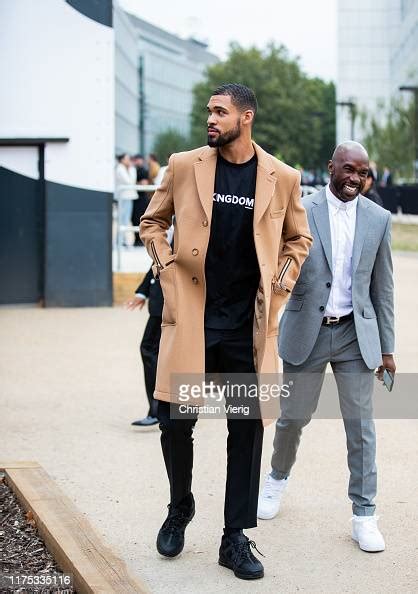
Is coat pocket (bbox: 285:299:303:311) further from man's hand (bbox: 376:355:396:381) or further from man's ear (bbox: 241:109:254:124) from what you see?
man's ear (bbox: 241:109:254:124)

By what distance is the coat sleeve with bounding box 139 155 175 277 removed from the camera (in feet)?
17.9

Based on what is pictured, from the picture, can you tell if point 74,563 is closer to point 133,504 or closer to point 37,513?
point 37,513

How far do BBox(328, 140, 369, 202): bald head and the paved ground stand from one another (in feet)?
5.24

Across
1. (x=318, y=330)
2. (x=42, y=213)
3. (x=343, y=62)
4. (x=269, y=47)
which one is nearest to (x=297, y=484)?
(x=318, y=330)

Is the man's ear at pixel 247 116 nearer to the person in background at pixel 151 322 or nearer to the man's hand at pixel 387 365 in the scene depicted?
the man's hand at pixel 387 365

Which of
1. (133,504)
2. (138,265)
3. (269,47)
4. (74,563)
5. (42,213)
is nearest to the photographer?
(74,563)

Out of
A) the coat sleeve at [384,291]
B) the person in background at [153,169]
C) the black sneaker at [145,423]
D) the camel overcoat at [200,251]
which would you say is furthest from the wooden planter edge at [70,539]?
the person in background at [153,169]

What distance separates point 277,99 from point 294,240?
104 metres

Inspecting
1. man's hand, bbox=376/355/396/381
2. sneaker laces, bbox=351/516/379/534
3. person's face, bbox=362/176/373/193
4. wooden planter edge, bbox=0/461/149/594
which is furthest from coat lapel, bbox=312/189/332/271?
person's face, bbox=362/176/373/193

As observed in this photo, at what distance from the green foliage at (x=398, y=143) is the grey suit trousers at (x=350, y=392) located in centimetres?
5633

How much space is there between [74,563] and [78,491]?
1946 millimetres

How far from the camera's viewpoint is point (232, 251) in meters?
5.33

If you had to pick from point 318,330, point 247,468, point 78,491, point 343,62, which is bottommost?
point 78,491

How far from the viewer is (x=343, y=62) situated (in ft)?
411
